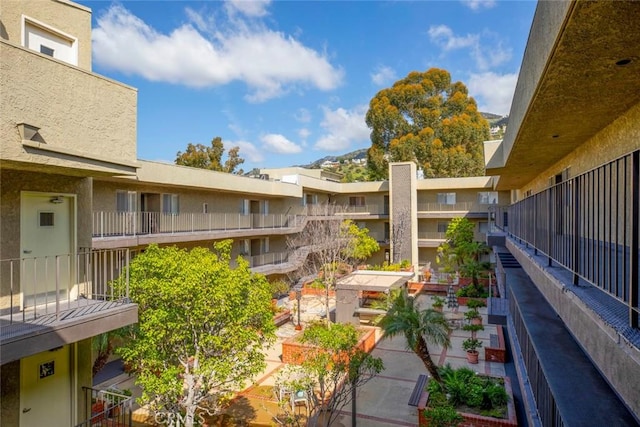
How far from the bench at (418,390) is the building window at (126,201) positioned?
570 inches

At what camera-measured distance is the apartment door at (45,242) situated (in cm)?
765

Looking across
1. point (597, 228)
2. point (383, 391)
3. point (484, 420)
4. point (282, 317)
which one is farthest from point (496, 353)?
point (597, 228)

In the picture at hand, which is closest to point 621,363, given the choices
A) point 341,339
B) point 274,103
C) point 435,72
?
point 341,339

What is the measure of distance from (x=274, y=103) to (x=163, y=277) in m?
38.5

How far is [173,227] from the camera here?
20.6m

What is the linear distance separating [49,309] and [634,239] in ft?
29.3

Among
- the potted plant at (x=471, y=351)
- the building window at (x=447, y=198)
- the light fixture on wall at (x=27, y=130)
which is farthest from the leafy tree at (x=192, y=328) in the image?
the building window at (x=447, y=198)

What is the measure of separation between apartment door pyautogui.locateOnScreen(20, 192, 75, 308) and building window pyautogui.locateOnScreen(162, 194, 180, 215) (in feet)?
42.6

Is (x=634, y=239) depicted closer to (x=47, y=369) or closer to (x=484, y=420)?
(x=484, y=420)

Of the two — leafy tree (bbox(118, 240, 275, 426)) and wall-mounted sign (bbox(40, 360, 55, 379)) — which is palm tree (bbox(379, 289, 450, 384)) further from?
wall-mounted sign (bbox(40, 360, 55, 379))

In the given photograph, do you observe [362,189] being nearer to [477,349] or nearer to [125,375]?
[477,349]

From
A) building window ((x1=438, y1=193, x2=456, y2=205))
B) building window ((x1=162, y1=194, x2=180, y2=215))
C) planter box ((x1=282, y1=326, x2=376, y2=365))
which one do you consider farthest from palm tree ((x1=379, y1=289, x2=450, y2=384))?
building window ((x1=438, y1=193, x2=456, y2=205))

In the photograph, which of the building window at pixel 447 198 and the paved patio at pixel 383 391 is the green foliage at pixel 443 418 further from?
the building window at pixel 447 198

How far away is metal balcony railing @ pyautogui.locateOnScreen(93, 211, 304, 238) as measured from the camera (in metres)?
17.1
